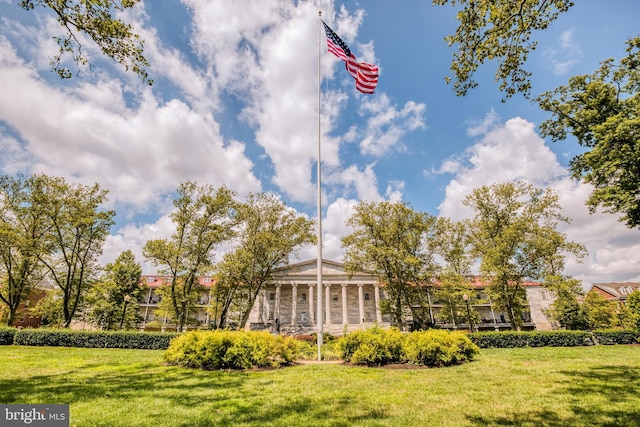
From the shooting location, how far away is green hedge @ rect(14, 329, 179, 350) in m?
20.0

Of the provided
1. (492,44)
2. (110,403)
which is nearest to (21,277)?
(110,403)

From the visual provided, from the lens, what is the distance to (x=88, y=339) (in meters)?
20.3

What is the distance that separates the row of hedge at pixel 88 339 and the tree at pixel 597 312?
1801 inches

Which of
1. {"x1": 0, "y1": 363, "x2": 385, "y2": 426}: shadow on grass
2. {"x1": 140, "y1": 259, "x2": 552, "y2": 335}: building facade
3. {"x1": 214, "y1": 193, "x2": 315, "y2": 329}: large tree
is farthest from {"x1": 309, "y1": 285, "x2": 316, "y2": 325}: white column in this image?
{"x1": 0, "y1": 363, "x2": 385, "y2": 426}: shadow on grass

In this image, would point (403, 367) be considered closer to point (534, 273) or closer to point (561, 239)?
point (534, 273)

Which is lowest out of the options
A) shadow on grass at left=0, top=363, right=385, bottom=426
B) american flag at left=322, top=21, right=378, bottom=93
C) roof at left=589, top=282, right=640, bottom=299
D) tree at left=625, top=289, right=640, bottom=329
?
shadow on grass at left=0, top=363, right=385, bottom=426

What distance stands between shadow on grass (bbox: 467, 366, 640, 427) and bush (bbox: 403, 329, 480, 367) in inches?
160

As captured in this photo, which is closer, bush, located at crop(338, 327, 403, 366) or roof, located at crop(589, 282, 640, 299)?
bush, located at crop(338, 327, 403, 366)

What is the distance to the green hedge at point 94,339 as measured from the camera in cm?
1997

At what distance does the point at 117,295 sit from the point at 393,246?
3839 cm

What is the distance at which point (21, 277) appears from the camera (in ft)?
94.3

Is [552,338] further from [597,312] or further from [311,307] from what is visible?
→ [311,307]

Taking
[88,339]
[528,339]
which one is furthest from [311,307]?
[528,339]

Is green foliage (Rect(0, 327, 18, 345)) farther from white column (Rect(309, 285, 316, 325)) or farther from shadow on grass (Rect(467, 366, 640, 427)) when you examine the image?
white column (Rect(309, 285, 316, 325))
